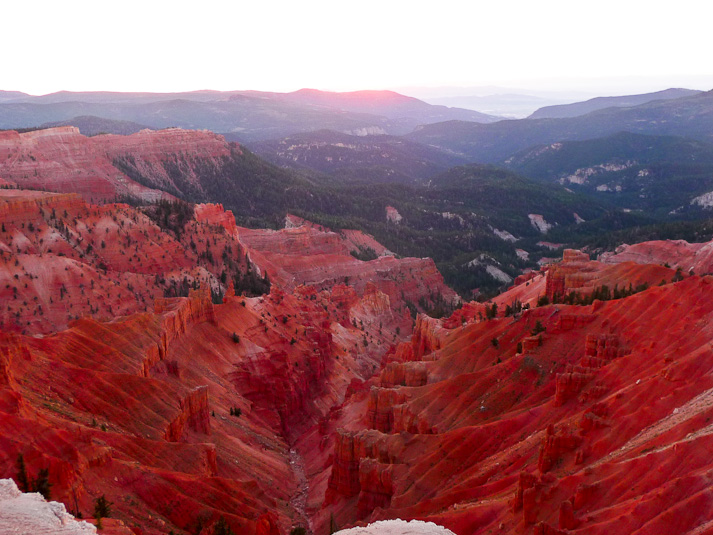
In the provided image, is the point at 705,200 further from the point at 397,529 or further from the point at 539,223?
the point at 397,529

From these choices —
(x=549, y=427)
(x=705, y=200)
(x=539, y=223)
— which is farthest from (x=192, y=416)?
(x=705, y=200)

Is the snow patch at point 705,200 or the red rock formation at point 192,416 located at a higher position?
the red rock formation at point 192,416

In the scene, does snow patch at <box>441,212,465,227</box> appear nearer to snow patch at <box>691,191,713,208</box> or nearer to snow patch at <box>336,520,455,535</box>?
snow patch at <box>691,191,713,208</box>

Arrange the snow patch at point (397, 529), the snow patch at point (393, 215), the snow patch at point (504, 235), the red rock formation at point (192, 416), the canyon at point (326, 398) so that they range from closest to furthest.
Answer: the snow patch at point (397, 529), the canyon at point (326, 398), the red rock formation at point (192, 416), the snow patch at point (393, 215), the snow patch at point (504, 235)

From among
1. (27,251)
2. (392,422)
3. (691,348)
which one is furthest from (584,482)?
(27,251)

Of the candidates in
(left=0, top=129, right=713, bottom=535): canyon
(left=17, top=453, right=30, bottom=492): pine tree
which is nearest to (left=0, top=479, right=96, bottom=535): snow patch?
(left=17, top=453, right=30, bottom=492): pine tree

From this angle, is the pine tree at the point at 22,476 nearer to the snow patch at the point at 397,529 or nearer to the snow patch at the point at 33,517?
the snow patch at the point at 33,517

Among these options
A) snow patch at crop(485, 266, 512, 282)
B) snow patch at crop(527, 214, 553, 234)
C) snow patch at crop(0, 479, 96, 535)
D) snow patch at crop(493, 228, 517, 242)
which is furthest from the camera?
snow patch at crop(527, 214, 553, 234)

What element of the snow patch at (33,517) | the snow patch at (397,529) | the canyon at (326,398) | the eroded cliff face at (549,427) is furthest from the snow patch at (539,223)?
the snow patch at (33,517)

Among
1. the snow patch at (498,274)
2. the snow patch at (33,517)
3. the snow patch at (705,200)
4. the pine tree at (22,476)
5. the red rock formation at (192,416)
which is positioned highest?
the snow patch at (33,517)
